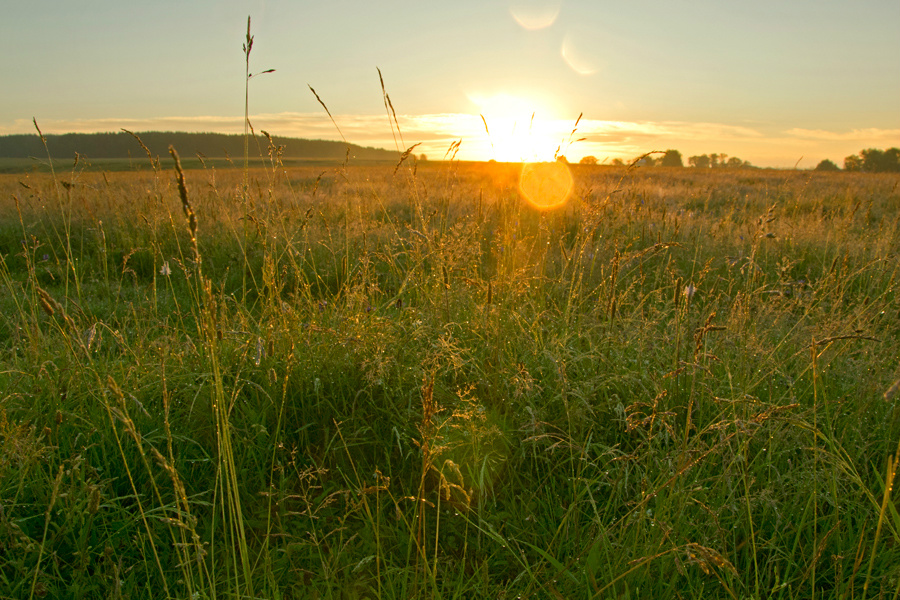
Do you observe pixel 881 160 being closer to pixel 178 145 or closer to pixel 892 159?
pixel 892 159

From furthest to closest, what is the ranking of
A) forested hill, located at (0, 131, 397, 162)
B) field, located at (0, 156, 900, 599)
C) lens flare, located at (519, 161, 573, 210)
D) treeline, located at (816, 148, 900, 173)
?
forested hill, located at (0, 131, 397, 162), treeline, located at (816, 148, 900, 173), lens flare, located at (519, 161, 573, 210), field, located at (0, 156, 900, 599)

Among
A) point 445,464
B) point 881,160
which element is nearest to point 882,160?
point 881,160

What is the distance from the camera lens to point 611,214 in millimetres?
4828

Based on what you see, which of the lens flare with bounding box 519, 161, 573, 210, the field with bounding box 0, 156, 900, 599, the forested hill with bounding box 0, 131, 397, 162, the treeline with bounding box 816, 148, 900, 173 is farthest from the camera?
the forested hill with bounding box 0, 131, 397, 162

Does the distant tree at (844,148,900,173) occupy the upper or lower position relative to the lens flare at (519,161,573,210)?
upper

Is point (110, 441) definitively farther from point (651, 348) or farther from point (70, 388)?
point (651, 348)

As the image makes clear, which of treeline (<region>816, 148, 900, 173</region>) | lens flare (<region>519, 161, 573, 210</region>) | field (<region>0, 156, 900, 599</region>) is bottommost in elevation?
field (<region>0, 156, 900, 599</region>)

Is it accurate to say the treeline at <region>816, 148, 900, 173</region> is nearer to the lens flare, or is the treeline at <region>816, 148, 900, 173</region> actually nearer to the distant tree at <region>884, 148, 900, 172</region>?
the distant tree at <region>884, 148, 900, 172</region>

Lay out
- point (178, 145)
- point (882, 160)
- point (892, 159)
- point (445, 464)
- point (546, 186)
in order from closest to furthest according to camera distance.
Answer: point (445, 464)
point (546, 186)
point (892, 159)
point (882, 160)
point (178, 145)

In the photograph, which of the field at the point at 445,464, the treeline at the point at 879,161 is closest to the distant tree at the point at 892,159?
the treeline at the point at 879,161

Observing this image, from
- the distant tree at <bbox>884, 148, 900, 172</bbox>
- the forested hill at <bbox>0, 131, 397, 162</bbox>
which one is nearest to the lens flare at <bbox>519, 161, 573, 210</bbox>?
the forested hill at <bbox>0, 131, 397, 162</bbox>

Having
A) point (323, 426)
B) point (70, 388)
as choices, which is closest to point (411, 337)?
point (323, 426)

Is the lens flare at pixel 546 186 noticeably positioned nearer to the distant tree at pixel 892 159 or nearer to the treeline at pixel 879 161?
the treeline at pixel 879 161

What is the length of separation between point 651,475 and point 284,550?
120 centimetres
